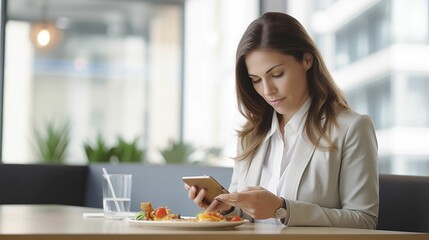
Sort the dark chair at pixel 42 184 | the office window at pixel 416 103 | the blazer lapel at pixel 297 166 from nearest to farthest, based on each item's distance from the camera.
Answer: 1. the blazer lapel at pixel 297 166
2. the dark chair at pixel 42 184
3. the office window at pixel 416 103

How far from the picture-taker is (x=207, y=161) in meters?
7.36

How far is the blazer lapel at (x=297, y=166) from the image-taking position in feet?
7.91

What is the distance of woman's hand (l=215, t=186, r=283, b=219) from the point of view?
205 centimetres

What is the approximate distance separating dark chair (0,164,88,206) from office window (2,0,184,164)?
241 centimetres

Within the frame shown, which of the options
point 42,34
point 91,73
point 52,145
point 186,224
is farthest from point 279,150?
point 91,73

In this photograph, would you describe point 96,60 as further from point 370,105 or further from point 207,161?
point 370,105

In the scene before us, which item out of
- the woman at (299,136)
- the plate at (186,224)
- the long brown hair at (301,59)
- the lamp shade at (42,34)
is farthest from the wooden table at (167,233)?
the lamp shade at (42,34)

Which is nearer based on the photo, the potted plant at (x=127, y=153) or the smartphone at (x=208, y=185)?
the smartphone at (x=208, y=185)

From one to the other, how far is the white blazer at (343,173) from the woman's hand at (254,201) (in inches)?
8.2

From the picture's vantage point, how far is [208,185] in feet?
7.64

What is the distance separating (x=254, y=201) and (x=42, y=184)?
2.65 metres

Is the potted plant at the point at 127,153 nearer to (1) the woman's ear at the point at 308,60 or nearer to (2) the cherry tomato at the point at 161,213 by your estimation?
(1) the woman's ear at the point at 308,60

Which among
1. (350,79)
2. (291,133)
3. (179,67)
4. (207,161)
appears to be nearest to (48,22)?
(179,67)

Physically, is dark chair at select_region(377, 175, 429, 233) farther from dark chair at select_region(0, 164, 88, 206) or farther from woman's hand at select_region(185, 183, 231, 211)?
dark chair at select_region(0, 164, 88, 206)
